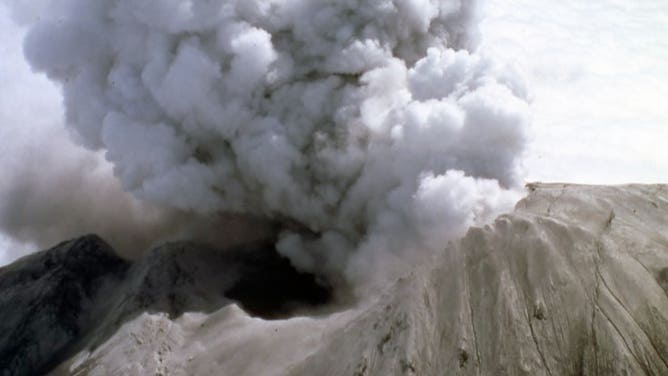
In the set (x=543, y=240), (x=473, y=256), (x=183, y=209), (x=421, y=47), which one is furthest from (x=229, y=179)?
(x=543, y=240)

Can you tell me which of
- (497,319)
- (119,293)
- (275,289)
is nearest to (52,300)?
(119,293)

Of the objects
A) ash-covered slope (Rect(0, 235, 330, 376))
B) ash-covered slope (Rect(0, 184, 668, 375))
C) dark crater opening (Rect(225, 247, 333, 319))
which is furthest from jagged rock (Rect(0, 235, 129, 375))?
dark crater opening (Rect(225, 247, 333, 319))

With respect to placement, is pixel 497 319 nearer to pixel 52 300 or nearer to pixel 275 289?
pixel 275 289

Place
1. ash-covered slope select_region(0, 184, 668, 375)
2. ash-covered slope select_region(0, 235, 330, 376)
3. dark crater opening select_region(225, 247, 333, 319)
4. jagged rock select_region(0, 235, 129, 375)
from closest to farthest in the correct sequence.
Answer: ash-covered slope select_region(0, 184, 668, 375) < dark crater opening select_region(225, 247, 333, 319) < ash-covered slope select_region(0, 235, 330, 376) < jagged rock select_region(0, 235, 129, 375)

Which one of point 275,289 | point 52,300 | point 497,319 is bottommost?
point 497,319

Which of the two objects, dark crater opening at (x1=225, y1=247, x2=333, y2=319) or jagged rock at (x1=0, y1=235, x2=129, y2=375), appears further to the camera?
jagged rock at (x1=0, y1=235, x2=129, y2=375)

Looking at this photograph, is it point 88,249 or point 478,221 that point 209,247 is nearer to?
point 88,249

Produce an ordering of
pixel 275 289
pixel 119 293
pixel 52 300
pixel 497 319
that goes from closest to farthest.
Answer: pixel 497 319
pixel 275 289
pixel 119 293
pixel 52 300

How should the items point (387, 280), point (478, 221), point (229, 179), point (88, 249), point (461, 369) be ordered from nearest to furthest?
point (461, 369), point (478, 221), point (387, 280), point (229, 179), point (88, 249)

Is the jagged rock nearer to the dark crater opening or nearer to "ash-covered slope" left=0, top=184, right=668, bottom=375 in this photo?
"ash-covered slope" left=0, top=184, right=668, bottom=375
